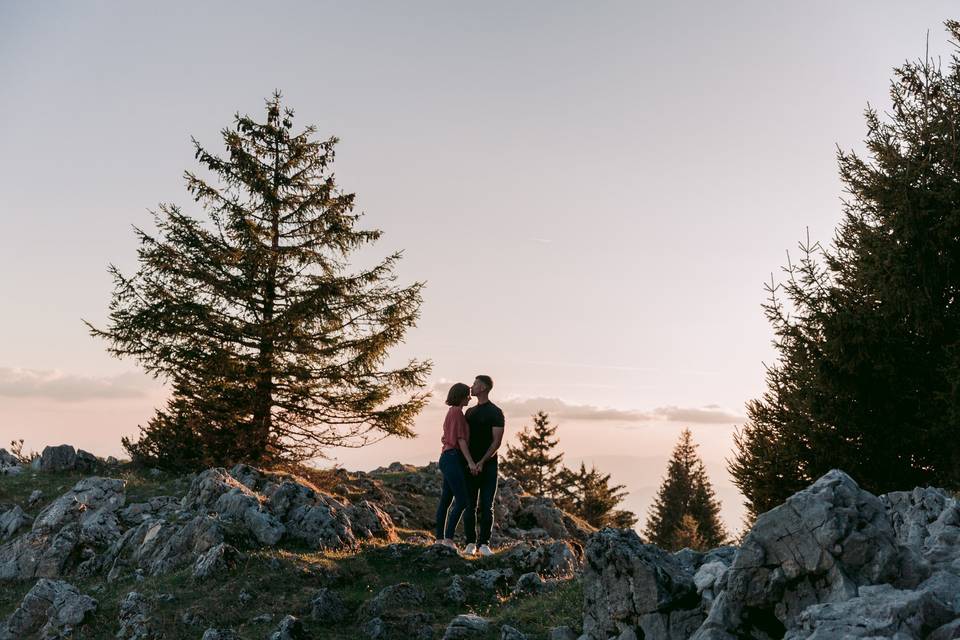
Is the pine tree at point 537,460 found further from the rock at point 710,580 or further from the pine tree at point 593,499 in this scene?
the rock at point 710,580

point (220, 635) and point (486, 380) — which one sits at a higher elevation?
point (486, 380)

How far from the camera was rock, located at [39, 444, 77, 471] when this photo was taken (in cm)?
2234

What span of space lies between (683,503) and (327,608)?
4197cm

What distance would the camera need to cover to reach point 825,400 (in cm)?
1922

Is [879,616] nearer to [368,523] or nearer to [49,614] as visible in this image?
[49,614]

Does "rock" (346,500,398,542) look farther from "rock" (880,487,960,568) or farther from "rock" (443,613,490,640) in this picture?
"rock" (880,487,960,568)

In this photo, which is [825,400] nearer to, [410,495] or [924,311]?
[924,311]

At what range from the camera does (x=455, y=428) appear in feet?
44.5

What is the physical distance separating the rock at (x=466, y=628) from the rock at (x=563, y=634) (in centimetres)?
101

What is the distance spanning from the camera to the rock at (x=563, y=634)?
8.85m

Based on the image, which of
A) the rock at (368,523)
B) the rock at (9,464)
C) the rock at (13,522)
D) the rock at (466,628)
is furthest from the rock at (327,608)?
the rock at (9,464)

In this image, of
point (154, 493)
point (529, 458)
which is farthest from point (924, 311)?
point (529, 458)

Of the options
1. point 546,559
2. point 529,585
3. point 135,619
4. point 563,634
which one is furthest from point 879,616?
point 135,619

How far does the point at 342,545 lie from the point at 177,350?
32.6ft
